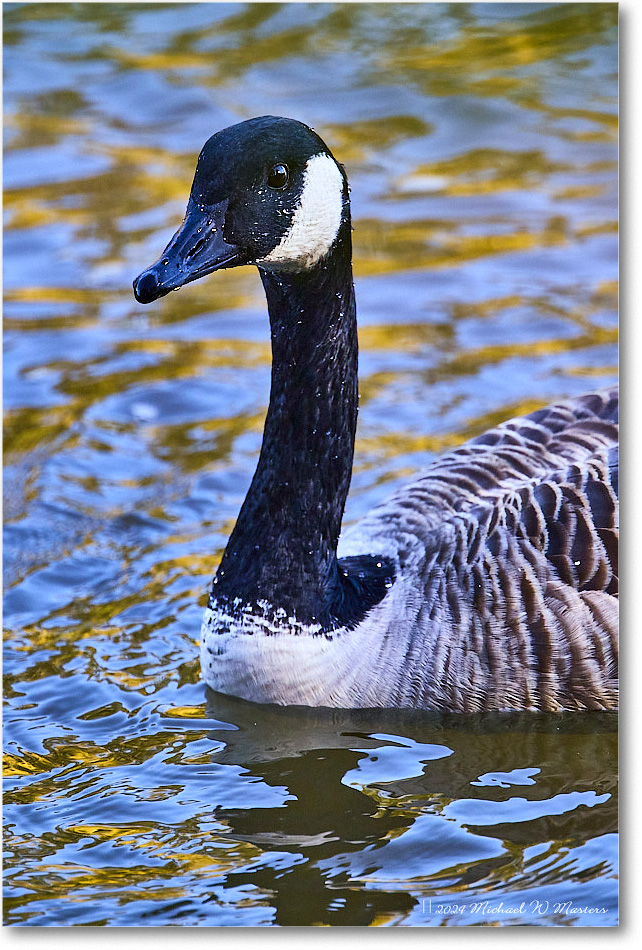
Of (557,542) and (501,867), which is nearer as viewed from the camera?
(501,867)

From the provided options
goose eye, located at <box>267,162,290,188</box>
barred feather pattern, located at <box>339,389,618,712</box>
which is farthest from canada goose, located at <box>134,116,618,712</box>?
goose eye, located at <box>267,162,290,188</box>

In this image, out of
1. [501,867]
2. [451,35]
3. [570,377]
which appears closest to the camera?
[501,867]

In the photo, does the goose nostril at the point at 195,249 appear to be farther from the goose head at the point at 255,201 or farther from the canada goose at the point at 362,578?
the canada goose at the point at 362,578

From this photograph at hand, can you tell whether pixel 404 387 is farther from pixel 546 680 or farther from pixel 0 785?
pixel 0 785

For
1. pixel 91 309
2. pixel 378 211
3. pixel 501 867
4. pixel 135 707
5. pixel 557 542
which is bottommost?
pixel 501 867

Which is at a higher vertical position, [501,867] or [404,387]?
[404,387]

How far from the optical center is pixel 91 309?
9219mm

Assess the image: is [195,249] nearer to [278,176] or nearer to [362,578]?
[278,176]

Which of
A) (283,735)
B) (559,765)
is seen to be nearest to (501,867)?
(559,765)

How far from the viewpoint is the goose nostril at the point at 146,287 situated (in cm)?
461

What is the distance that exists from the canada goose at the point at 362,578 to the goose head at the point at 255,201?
0.03 meters

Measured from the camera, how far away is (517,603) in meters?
5.31

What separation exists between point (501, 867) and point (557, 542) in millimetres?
1293

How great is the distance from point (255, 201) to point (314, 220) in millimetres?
235
